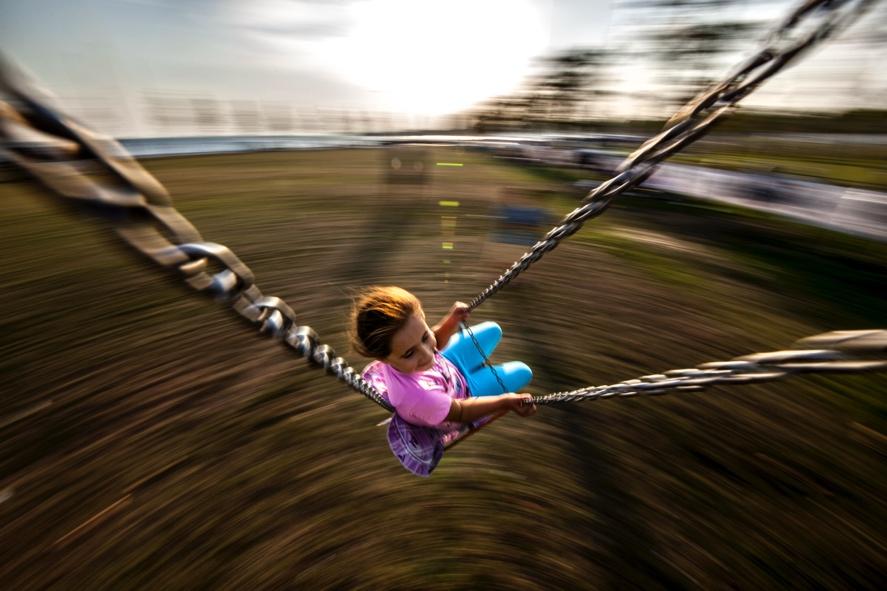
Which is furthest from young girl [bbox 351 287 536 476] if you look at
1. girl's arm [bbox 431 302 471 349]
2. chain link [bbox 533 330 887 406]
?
chain link [bbox 533 330 887 406]

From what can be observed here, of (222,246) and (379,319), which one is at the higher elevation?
(222,246)

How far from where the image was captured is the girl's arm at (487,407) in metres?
1.41

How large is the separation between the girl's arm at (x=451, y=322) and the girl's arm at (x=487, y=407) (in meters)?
0.60

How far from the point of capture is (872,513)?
155cm

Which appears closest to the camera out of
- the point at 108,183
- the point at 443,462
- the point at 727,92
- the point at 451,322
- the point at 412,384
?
the point at 108,183

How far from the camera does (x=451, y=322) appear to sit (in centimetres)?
199

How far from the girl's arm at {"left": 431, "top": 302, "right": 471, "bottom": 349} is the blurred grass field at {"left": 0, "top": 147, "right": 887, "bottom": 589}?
51cm

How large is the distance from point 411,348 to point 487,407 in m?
0.35

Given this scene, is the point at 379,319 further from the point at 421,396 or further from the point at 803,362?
the point at 803,362

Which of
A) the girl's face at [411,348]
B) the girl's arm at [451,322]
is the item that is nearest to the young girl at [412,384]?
the girl's face at [411,348]

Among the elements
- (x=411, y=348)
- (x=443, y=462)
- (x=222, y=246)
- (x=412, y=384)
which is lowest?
(x=443, y=462)

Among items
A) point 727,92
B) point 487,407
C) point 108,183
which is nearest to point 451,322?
point 487,407

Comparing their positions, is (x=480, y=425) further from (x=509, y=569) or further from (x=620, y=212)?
(x=620, y=212)

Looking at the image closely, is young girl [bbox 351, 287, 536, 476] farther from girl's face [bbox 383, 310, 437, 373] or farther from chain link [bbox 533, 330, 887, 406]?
chain link [bbox 533, 330, 887, 406]
